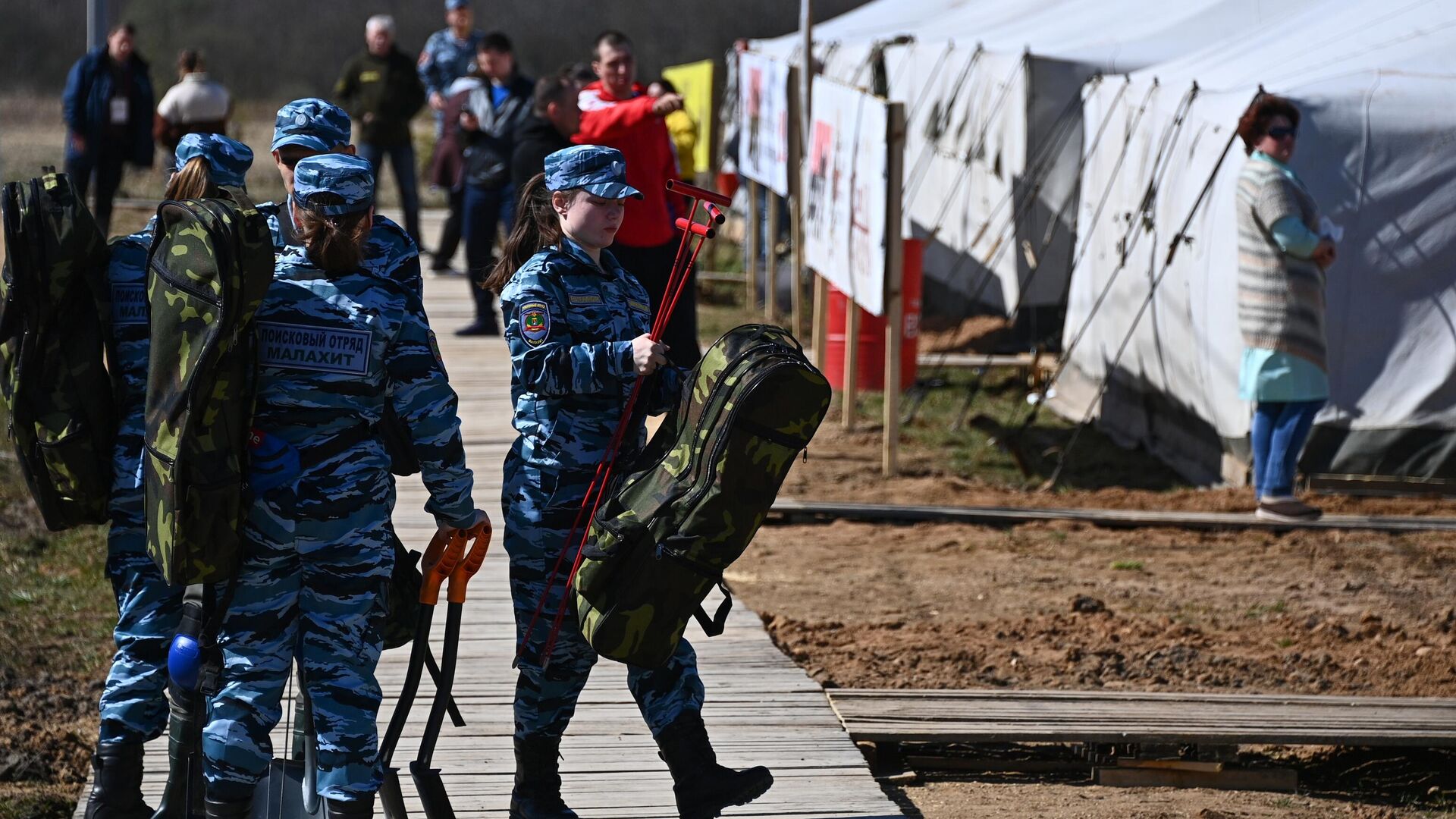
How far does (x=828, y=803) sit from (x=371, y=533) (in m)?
1.49

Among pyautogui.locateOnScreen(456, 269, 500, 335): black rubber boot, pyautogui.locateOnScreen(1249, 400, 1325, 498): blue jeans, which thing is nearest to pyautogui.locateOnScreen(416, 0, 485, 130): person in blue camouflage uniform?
pyautogui.locateOnScreen(456, 269, 500, 335): black rubber boot

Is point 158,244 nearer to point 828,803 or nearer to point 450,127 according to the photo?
point 828,803

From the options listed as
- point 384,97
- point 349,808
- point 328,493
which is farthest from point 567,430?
point 384,97

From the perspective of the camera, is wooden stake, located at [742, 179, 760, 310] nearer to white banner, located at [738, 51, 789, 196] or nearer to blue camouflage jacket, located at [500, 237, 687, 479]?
white banner, located at [738, 51, 789, 196]

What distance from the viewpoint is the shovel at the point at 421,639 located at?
3.51 metres

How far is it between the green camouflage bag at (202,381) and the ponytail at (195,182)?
54 cm

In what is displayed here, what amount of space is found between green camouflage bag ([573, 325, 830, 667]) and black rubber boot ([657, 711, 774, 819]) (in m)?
0.28

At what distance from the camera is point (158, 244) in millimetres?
3314

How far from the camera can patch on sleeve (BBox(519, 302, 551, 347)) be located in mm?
3660

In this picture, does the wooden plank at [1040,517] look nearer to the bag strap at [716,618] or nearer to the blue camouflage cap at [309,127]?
the bag strap at [716,618]

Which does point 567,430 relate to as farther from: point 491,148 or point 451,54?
point 451,54

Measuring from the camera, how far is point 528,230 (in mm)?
3914

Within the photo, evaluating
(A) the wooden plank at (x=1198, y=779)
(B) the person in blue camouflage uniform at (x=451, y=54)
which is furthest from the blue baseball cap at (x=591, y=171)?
(B) the person in blue camouflage uniform at (x=451, y=54)

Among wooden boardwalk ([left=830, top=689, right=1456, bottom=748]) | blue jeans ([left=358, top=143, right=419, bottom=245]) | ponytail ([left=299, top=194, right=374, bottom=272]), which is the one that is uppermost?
ponytail ([left=299, top=194, right=374, bottom=272])
